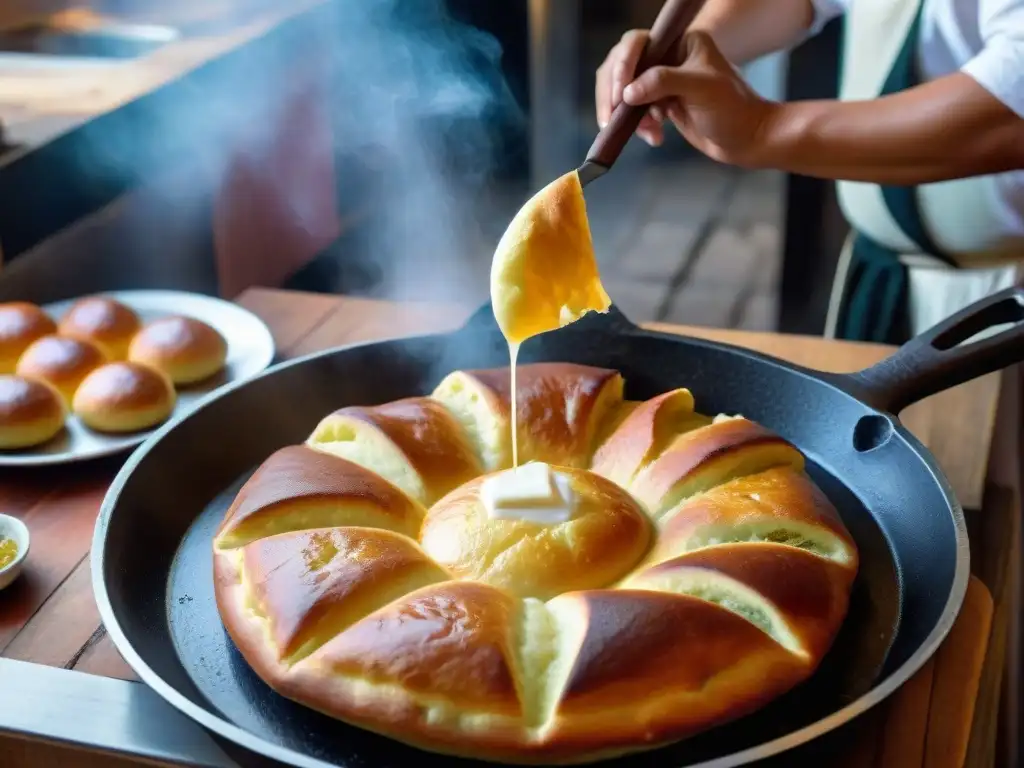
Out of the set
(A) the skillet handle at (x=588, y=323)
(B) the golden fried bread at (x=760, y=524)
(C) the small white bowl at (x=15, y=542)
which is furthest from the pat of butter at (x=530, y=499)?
(C) the small white bowl at (x=15, y=542)

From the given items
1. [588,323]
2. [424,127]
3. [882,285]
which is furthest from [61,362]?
[424,127]

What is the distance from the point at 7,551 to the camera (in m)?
1.14

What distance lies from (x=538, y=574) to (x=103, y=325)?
3.29 feet

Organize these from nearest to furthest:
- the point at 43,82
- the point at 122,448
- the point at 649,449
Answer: the point at 649,449
the point at 122,448
the point at 43,82

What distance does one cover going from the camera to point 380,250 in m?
4.10

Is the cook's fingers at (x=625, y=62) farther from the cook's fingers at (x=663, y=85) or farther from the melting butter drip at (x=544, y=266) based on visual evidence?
the melting butter drip at (x=544, y=266)

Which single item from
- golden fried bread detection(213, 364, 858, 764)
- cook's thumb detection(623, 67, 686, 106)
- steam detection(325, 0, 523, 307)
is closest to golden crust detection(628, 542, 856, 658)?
golden fried bread detection(213, 364, 858, 764)

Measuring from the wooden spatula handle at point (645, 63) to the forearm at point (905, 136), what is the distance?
0.62 ft

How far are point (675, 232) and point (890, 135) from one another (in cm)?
308

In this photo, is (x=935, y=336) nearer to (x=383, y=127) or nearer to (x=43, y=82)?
(x=43, y=82)

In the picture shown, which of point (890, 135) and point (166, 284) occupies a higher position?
point (890, 135)

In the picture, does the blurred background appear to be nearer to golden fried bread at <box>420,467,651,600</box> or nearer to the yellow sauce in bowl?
the yellow sauce in bowl

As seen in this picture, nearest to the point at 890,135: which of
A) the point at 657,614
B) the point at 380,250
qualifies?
the point at 657,614

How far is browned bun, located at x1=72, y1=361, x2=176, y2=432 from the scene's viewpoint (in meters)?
1.43
